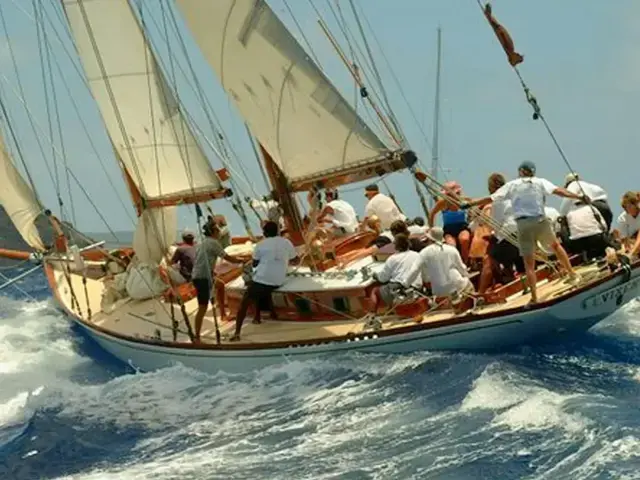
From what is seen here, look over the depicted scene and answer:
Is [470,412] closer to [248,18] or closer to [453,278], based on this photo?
[453,278]

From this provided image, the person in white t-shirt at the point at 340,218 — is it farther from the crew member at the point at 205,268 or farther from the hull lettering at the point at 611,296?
the hull lettering at the point at 611,296

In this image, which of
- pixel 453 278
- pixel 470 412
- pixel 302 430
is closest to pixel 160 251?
pixel 453 278

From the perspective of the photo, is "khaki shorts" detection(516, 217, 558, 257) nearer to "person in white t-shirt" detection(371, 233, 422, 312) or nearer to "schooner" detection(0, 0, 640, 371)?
"schooner" detection(0, 0, 640, 371)

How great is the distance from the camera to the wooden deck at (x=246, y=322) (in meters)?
12.3

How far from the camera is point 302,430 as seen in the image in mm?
10281

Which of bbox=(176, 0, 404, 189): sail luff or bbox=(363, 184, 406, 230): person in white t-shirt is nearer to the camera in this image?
bbox=(176, 0, 404, 189): sail luff

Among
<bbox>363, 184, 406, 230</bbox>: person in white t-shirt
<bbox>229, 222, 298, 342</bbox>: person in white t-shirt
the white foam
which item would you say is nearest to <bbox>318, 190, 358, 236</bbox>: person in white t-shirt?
<bbox>363, 184, 406, 230</bbox>: person in white t-shirt

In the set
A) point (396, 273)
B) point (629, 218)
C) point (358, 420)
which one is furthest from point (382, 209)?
point (358, 420)

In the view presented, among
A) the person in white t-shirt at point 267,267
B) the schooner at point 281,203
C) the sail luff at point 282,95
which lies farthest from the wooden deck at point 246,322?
the sail luff at point 282,95

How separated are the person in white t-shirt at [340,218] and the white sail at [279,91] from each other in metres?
1.67

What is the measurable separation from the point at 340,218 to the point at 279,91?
9.89ft

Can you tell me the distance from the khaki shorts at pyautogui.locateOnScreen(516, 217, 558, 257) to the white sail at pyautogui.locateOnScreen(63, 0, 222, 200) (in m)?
6.99

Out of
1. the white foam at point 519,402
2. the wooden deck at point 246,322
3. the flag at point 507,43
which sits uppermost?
the flag at point 507,43

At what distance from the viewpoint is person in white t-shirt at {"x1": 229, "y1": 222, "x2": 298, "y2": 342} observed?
13.7 m
